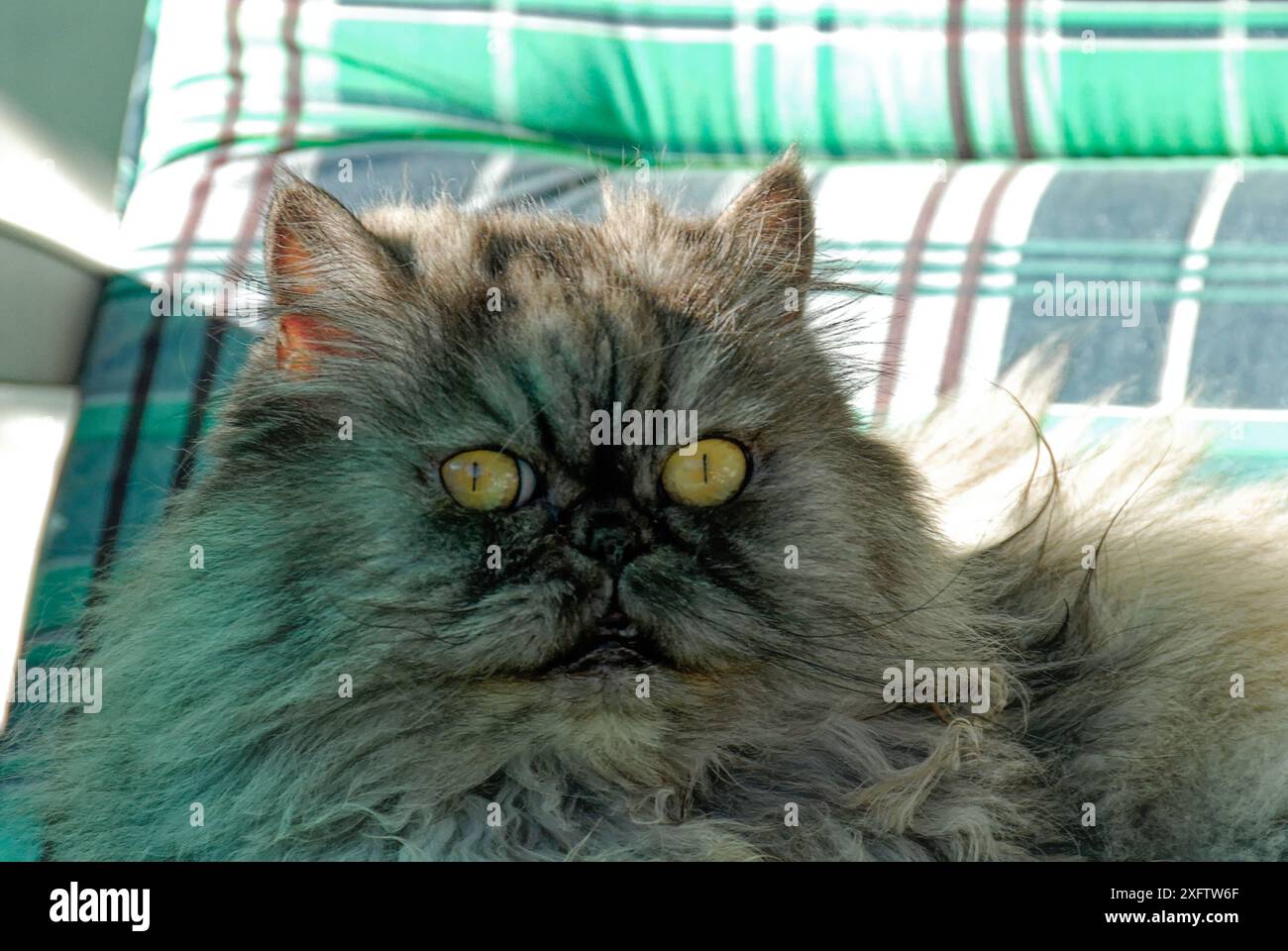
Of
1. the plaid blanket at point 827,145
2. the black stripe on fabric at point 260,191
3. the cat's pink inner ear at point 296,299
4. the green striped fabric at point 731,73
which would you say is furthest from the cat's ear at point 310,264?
the green striped fabric at point 731,73

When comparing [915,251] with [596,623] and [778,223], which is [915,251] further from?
[596,623]

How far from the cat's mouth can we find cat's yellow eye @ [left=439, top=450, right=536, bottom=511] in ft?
0.37

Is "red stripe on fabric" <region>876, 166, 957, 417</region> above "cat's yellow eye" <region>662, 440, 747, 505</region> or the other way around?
above

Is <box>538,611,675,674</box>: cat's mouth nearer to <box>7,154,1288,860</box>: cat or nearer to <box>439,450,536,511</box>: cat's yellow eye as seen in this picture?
<box>7,154,1288,860</box>: cat

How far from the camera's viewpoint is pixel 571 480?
1.01m

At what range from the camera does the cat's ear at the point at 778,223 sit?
1173mm

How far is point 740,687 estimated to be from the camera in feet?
3.44

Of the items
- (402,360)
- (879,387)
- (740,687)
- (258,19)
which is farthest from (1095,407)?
(258,19)

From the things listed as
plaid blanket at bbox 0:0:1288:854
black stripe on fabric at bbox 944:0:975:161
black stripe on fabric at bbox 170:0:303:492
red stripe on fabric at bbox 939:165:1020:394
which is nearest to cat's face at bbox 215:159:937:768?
black stripe on fabric at bbox 170:0:303:492

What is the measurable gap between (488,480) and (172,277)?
142 centimetres

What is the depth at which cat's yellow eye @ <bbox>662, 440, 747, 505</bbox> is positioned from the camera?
3.36 ft

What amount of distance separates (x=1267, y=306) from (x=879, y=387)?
2.98 feet

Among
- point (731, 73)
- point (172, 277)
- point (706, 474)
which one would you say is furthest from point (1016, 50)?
point (706, 474)

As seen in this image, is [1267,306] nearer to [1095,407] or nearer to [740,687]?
[1095,407]
